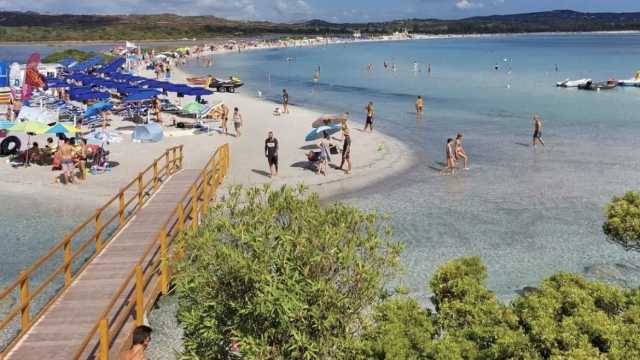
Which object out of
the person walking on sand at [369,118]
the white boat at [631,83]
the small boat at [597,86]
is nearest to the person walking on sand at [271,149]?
the person walking on sand at [369,118]

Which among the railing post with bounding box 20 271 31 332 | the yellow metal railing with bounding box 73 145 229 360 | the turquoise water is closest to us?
the yellow metal railing with bounding box 73 145 229 360

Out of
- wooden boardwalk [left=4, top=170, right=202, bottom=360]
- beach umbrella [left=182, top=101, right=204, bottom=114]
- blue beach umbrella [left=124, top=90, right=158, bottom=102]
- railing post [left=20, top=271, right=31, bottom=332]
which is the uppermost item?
blue beach umbrella [left=124, top=90, right=158, bottom=102]

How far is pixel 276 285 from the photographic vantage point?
6.81 m

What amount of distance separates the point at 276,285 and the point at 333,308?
0.91 metres

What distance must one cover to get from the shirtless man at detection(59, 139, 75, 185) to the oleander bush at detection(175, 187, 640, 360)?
1612 centimetres

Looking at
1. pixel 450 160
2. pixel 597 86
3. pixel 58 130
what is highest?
pixel 58 130

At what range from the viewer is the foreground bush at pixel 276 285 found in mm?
6848

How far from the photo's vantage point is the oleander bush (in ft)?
22.0

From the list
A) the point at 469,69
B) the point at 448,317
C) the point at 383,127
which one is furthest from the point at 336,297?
the point at 469,69

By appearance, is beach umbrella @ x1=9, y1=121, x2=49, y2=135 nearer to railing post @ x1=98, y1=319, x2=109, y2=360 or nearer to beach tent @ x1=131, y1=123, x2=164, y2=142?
beach tent @ x1=131, y1=123, x2=164, y2=142

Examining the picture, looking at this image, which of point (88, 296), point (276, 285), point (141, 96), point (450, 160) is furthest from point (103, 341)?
point (141, 96)

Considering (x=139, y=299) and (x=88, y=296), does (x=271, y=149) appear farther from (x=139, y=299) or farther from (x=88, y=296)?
(x=139, y=299)

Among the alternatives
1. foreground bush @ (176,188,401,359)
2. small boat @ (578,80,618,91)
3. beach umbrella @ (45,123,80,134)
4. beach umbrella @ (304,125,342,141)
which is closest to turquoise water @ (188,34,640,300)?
beach umbrella @ (304,125,342,141)

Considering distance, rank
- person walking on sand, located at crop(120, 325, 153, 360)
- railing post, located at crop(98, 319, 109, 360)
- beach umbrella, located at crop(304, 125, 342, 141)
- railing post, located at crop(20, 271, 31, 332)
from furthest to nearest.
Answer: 1. beach umbrella, located at crop(304, 125, 342, 141)
2. railing post, located at crop(20, 271, 31, 332)
3. railing post, located at crop(98, 319, 109, 360)
4. person walking on sand, located at crop(120, 325, 153, 360)
